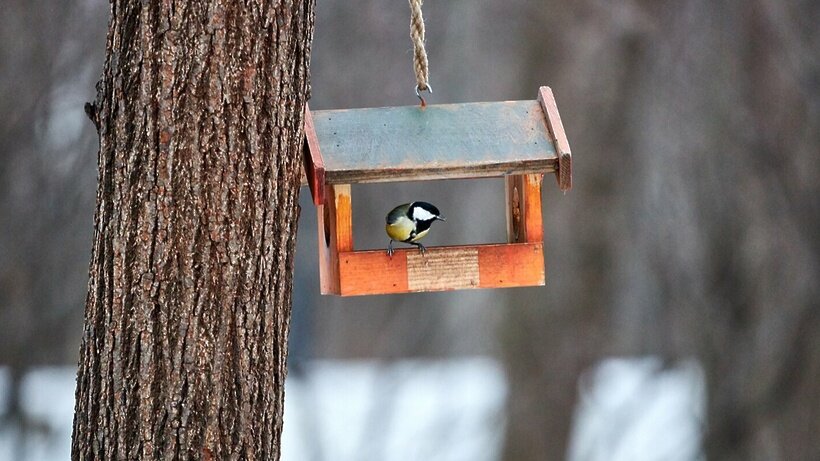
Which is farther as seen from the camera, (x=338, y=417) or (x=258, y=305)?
(x=338, y=417)

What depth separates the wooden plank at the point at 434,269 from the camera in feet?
8.87

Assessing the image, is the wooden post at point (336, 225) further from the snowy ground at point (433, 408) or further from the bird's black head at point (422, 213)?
the snowy ground at point (433, 408)

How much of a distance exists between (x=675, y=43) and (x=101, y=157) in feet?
13.3

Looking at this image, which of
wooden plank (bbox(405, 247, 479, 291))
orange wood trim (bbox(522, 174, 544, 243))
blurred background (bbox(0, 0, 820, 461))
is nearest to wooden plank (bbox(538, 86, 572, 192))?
orange wood trim (bbox(522, 174, 544, 243))

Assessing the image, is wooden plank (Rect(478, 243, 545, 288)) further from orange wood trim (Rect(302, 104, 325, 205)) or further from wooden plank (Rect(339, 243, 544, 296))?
orange wood trim (Rect(302, 104, 325, 205))

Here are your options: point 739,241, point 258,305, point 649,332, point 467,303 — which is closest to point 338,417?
point 467,303

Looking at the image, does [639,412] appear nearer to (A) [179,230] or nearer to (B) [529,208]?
(B) [529,208]

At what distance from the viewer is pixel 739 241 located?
5707 millimetres

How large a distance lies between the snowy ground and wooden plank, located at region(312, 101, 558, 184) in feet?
10.5

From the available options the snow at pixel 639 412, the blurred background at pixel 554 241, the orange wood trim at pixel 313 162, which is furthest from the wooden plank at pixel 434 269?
the snow at pixel 639 412

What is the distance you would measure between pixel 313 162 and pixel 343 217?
0.88 feet

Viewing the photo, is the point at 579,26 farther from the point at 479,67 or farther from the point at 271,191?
the point at 271,191

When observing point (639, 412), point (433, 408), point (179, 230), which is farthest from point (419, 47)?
point (639, 412)

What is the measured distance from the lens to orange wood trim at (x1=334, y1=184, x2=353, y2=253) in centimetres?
273
